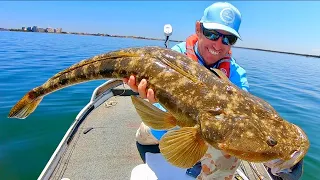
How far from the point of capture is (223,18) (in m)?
4.38

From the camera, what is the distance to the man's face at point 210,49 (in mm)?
4699

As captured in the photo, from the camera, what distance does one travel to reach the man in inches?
152

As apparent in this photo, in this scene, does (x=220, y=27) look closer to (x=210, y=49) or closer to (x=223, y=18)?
(x=223, y=18)

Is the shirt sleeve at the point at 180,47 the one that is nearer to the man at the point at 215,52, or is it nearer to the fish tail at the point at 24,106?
the man at the point at 215,52

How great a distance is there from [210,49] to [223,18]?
0.67 m

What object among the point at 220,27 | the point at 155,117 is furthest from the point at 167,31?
the point at 155,117

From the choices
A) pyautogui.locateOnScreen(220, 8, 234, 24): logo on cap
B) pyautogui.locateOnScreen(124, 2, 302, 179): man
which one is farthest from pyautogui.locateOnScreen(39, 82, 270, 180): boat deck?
pyautogui.locateOnScreen(220, 8, 234, 24): logo on cap

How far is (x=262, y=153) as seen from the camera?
257cm

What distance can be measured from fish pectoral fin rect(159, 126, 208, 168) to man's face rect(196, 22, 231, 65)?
2.26m

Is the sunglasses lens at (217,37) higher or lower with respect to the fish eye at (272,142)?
higher

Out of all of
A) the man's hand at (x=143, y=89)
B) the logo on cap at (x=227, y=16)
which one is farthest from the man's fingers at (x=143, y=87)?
the logo on cap at (x=227, y=16)

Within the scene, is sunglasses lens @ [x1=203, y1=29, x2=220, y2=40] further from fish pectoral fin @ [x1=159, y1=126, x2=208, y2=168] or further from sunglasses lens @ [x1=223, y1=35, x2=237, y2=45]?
fish pectoral fin @ [x1=159, y1=126, x2=208, y2=168]

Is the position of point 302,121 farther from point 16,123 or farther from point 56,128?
point 16,123

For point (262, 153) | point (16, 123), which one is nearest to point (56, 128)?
point (16, 123)
